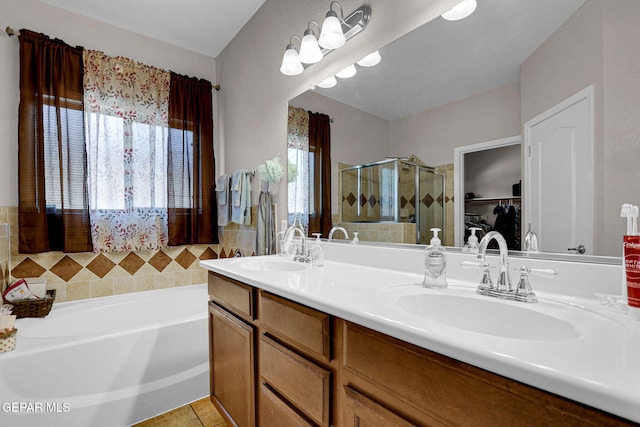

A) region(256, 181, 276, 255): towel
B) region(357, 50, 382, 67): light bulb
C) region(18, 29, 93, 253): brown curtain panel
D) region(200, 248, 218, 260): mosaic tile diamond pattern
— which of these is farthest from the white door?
region(18, 29, 93, 253): brown curtain panel

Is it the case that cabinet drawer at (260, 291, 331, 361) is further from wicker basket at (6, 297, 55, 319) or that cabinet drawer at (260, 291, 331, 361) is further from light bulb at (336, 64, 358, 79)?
wicker basket at (6, 297, 55, 319)

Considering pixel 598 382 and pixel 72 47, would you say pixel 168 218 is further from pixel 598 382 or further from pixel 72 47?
pixel 598 382

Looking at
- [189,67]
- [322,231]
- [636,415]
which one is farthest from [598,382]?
[189,67]

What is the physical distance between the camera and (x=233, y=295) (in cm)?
139

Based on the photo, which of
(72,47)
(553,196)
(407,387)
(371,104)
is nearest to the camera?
(407,387)

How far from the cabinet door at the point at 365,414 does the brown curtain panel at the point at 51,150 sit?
2325 mm

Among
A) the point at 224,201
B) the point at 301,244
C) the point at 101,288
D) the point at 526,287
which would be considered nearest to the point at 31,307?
the point at 101,288

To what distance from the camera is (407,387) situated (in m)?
0.65

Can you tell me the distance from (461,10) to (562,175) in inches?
28.8

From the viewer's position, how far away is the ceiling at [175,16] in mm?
2205

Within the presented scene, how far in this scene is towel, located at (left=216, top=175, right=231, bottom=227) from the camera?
8.61ft

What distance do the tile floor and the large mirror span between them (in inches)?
51.9

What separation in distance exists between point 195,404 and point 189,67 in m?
2.74

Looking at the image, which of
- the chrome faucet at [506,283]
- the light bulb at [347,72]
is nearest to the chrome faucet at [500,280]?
the chrome faucet at [506,283]
